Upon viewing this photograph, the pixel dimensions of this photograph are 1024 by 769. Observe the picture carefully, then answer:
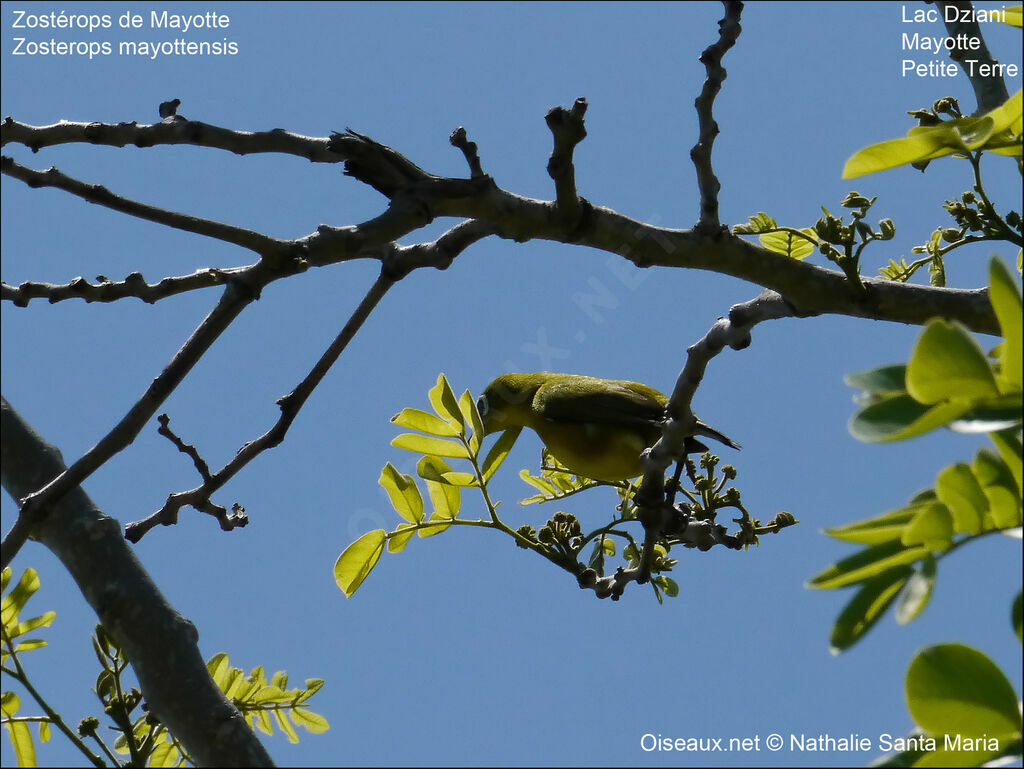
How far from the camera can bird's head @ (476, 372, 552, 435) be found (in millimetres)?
4723

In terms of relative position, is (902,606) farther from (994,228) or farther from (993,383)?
(994,228)

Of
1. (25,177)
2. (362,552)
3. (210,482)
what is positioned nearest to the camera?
(25,177)

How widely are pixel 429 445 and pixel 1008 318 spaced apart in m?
1.87

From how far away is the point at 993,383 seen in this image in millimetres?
968

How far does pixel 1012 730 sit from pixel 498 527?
1.71 m

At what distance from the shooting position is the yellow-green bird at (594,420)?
363 cm

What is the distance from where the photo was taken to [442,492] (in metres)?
2.66

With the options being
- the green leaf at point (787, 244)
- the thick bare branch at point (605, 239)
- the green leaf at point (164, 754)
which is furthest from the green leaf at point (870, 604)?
the green leaf at point (164, 754)

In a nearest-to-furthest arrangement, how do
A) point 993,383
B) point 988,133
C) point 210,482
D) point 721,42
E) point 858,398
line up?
point 993,383
point 858,398
point 988,133
point 210,482
point 721,42

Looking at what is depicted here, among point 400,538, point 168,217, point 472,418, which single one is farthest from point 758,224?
point 168,217

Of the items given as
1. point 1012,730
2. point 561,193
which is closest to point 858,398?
point 1012,730

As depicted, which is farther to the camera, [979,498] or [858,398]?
[858,398]

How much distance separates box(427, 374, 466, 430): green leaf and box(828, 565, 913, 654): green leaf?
1.63 m

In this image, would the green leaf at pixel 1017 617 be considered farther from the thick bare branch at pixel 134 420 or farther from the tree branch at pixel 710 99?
the tree branch at pixel 710 99
